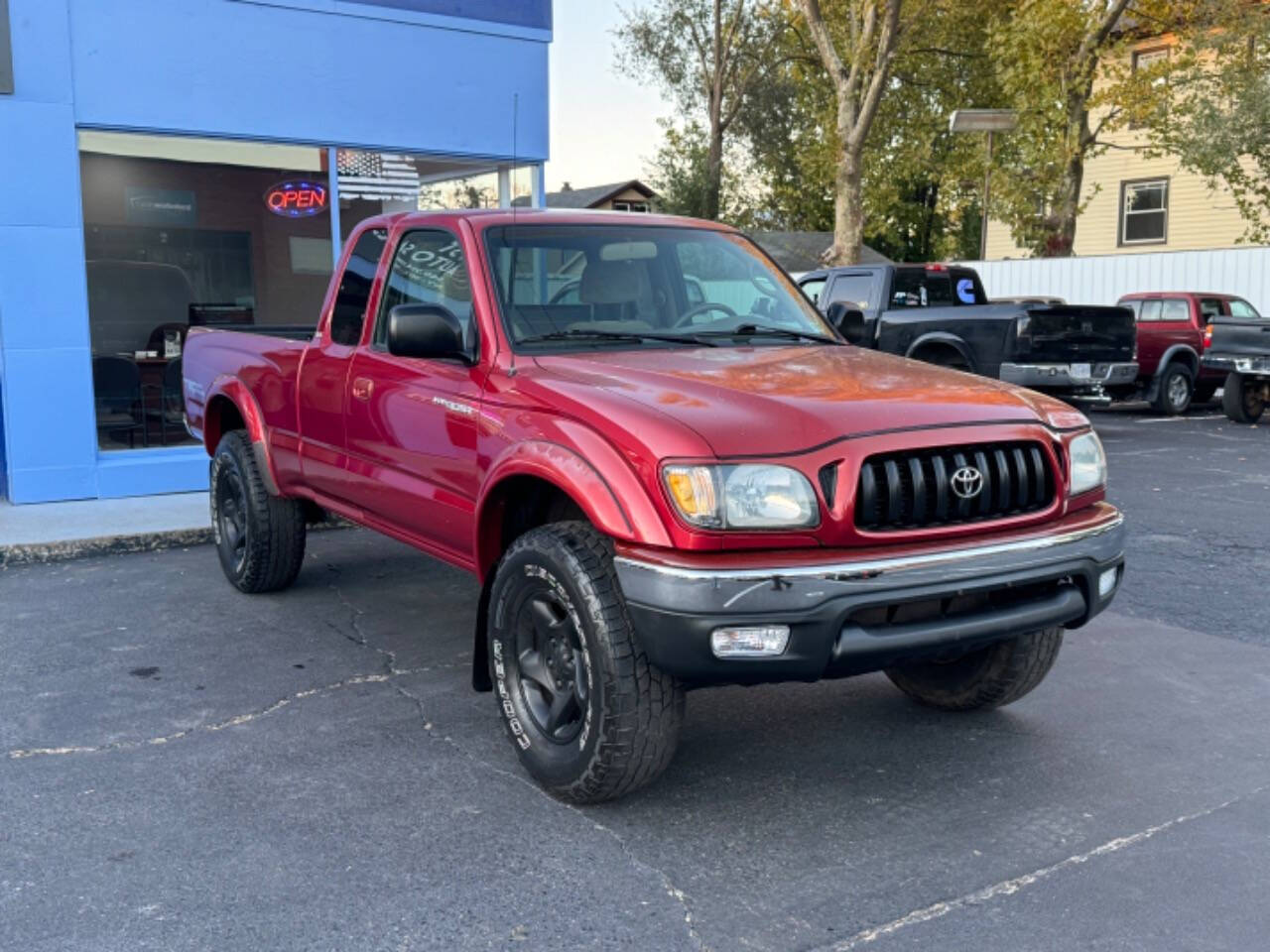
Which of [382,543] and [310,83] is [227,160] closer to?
[310,83]

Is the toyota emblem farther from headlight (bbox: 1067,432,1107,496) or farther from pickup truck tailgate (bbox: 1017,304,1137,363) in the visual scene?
pickup truck tailgate (bbox: 1017,304,1137,363)

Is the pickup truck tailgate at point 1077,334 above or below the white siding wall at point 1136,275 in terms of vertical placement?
below

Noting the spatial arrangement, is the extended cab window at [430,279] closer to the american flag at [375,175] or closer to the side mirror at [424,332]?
the side mirror at [424,332]

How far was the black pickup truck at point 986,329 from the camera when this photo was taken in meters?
13.1

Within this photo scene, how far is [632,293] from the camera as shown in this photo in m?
4.75

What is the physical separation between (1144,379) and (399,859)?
54.8ft

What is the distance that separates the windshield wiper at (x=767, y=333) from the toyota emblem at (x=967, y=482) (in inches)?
53.2

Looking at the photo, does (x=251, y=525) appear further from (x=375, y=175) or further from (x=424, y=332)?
(x=375, y=175)

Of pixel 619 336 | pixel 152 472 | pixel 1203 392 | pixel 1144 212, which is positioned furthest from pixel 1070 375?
pixel 1144 212

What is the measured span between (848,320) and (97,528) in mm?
5362

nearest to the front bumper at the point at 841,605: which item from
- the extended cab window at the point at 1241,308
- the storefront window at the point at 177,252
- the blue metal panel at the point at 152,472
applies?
the storefront window at the point at 177,252

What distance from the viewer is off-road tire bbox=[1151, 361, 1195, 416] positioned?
57.8 feet

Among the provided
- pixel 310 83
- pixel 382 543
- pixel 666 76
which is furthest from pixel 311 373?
pixel 666 76

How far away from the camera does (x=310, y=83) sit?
32.2ft
